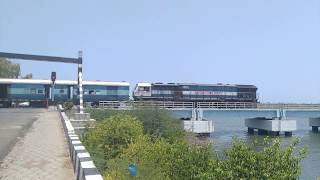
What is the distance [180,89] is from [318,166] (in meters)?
35.9

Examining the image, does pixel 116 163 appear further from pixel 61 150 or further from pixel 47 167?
pixel 61 150

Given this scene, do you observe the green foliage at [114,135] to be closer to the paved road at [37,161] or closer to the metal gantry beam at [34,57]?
the paved road at [37,161]

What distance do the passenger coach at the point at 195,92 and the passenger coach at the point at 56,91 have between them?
9.46ft

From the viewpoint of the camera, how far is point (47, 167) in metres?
10.6

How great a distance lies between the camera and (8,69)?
80.6 metres

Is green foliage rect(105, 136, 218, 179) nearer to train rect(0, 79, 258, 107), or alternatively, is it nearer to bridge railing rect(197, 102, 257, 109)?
train rect(0, 79, 258, 107)

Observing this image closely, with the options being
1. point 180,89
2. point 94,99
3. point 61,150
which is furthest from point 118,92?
point 61,150

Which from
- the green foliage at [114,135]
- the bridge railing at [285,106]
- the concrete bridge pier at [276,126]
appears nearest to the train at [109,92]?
the bridge railing at [285,106]

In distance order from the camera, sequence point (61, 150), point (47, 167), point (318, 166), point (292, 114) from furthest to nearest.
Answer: point (292, 114)
point (318, 166)
point (61, 150)
point (47, 167)

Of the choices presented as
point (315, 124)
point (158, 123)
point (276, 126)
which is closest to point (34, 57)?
point (158, 123)

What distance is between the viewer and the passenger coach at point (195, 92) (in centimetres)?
6126

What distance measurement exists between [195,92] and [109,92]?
12.0 meters

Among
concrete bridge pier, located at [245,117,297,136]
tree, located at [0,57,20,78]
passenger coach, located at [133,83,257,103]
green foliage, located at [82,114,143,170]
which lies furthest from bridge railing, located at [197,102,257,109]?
green foliage, located at [82,114,143,170]

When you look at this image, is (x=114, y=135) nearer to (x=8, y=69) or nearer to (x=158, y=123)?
(x=158, y=123)
